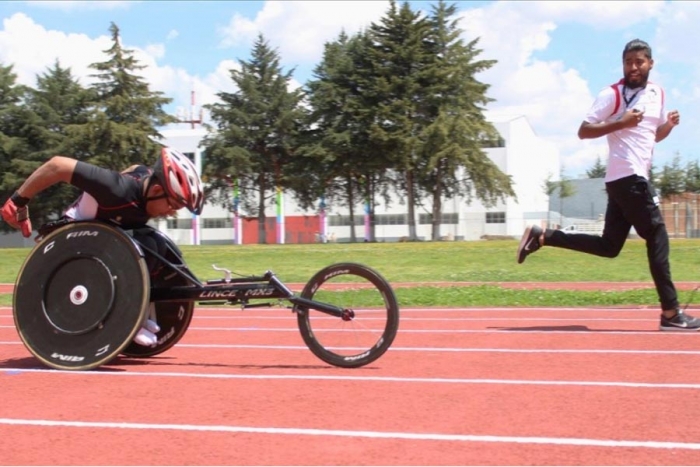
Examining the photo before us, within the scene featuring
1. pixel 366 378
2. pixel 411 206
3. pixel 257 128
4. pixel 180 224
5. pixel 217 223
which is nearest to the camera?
pixel 366 378

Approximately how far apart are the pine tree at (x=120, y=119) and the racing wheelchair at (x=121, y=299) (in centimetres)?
5737

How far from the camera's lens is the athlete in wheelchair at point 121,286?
225 inches

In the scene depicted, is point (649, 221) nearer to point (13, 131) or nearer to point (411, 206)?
point (411, 206)

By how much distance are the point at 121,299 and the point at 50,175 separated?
101 centimetres

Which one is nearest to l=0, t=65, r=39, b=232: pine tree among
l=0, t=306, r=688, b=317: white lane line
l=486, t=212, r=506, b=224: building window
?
l=486, t=212, r=506, b=224: building window

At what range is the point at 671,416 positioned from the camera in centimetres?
425

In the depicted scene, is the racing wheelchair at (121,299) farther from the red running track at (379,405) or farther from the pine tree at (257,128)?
the pine tree at (257,128)

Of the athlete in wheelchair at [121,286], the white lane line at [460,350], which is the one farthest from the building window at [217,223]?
the athlete in wheelchair at [121,286]

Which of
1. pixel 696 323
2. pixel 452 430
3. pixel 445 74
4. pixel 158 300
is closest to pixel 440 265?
pixel 696 323

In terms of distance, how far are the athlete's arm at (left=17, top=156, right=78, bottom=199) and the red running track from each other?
4.19 ft

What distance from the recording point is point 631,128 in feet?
23.9

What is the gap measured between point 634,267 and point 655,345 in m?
14.6

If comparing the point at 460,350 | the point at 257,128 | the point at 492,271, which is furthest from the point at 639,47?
the point at 257,128

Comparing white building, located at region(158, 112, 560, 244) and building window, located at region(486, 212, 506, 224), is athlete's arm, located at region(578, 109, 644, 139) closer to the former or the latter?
white building, located at region(158, 112, 560, 244)
